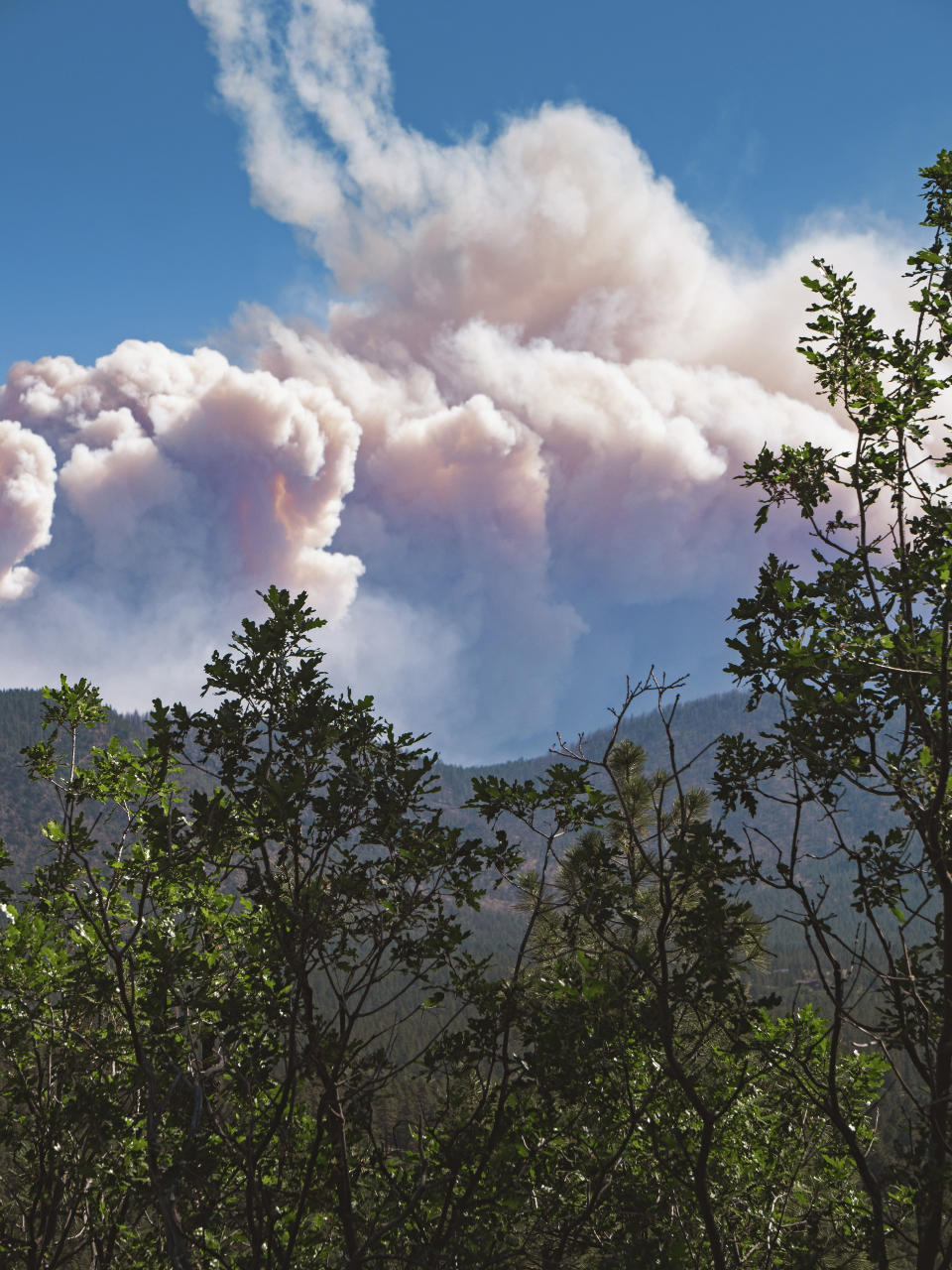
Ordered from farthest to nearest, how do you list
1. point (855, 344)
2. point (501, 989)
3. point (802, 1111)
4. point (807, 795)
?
1. point (802, 1111)
2. point (855, 344)
3. point (501, 989)
4. point (807, 795)

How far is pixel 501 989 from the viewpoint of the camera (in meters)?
6.26

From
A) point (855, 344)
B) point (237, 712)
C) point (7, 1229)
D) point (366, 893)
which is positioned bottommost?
point (7, 1229)

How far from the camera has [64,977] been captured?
25.6 ft

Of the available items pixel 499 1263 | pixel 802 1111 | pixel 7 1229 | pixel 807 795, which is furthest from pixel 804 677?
pixel 7 1229

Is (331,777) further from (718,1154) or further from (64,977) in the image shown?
(718,1154)

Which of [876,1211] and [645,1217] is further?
[645,1217]

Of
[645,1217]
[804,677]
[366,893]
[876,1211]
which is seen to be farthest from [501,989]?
[804,677]

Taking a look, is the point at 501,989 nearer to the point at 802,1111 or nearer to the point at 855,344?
the point at 802,1111

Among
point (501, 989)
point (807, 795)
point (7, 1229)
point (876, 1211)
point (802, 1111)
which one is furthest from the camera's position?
point (7, 1229)

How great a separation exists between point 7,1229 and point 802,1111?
398 inches

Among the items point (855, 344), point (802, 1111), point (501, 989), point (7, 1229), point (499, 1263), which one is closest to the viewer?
point (499, 1263)

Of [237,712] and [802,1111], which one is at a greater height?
[237,712]

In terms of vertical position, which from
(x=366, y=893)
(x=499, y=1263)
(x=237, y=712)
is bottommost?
(x=499, y=1263)

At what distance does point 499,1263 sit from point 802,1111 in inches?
221
